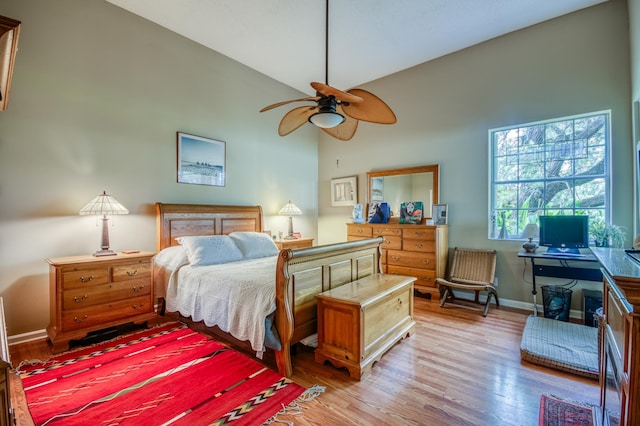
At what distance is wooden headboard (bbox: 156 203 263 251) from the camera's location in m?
3.61

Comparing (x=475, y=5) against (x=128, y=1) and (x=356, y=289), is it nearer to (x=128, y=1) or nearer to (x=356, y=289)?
(x=356, y=289)

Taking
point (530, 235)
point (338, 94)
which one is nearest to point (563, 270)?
point (530, 235)

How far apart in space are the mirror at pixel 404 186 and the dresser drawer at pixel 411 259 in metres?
0.69

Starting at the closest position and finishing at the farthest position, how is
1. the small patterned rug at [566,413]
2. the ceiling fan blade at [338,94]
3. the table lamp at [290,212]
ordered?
the small patterned rug at [566,413]
the ceiling fan blade at [338,94]
the table lamp at [290,212]

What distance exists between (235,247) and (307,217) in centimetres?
237

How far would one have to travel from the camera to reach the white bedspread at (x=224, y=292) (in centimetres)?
227

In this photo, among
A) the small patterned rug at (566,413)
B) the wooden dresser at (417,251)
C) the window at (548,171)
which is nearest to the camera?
the small patterned rug at (566,413)

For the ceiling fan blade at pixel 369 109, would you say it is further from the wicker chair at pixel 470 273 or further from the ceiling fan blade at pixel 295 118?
the wicker chair at pixel 470 273

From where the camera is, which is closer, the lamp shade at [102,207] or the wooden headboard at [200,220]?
the lamp shade at [102,207]

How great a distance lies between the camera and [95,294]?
2.76 meters

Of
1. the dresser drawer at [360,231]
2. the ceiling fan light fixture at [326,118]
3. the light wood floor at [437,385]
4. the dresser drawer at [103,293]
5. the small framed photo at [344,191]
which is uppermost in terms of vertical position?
the ceiling fan light fixture at [326,118]

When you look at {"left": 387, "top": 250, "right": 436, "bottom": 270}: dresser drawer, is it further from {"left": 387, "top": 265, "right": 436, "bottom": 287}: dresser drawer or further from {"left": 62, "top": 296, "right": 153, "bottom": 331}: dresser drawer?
{"left": 62, "top": 296, "right": 153, "bottom": 331}: dresser drawer

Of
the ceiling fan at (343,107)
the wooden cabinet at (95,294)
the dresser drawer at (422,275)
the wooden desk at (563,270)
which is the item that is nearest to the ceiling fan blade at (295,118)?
the ceiling fan at (343,107)

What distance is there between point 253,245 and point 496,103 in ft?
12.4
